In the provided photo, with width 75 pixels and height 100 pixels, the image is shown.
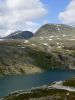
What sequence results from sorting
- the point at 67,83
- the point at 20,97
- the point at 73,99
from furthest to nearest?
the point at 67,83 → the point at 20,97 → the point at 73,99

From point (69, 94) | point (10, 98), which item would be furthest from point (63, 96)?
Result: point (10, 98)

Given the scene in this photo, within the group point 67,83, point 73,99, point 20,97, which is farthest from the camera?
point 67,83

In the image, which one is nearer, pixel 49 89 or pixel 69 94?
→ pixel 69 94

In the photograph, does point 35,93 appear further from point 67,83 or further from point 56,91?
point 67,83

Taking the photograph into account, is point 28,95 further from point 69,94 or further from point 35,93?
point 69,94

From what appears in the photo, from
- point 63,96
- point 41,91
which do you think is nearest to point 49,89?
point 41,91

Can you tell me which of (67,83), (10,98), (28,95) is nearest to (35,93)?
(28,95)

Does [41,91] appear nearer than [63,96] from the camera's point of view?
No

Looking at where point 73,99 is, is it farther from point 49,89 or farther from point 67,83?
point 67,83
